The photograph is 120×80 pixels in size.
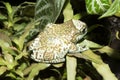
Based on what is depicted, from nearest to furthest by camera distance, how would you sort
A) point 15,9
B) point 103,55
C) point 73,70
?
point 73,70, point 103,55, point 15,9

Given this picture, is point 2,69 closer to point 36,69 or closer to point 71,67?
point 36,69

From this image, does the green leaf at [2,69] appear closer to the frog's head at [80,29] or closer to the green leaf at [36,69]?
the green leaf at [36,69]

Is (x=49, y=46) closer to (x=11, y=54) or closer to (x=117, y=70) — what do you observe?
(x=11, y=54)

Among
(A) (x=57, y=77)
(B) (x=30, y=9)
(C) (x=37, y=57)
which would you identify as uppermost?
(B) (x=30, y=9)

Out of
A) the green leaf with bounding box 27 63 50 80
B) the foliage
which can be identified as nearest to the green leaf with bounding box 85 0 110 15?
the foliage

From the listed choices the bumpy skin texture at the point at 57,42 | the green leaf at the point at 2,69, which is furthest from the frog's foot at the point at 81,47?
the green leaf at the point at 2,69

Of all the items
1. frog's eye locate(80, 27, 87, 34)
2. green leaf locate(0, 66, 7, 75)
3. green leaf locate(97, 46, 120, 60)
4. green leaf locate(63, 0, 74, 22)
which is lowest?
green leaf locate(0, 66, 7, 75)

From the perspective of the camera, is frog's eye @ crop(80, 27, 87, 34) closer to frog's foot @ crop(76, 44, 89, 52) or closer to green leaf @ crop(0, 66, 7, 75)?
frog's foot @ crop(76, 44, 89, 52)

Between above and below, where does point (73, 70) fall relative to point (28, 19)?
below

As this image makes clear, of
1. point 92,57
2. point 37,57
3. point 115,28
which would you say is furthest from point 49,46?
point 115,28

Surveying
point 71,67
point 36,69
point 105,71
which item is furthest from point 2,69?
point 105,71
